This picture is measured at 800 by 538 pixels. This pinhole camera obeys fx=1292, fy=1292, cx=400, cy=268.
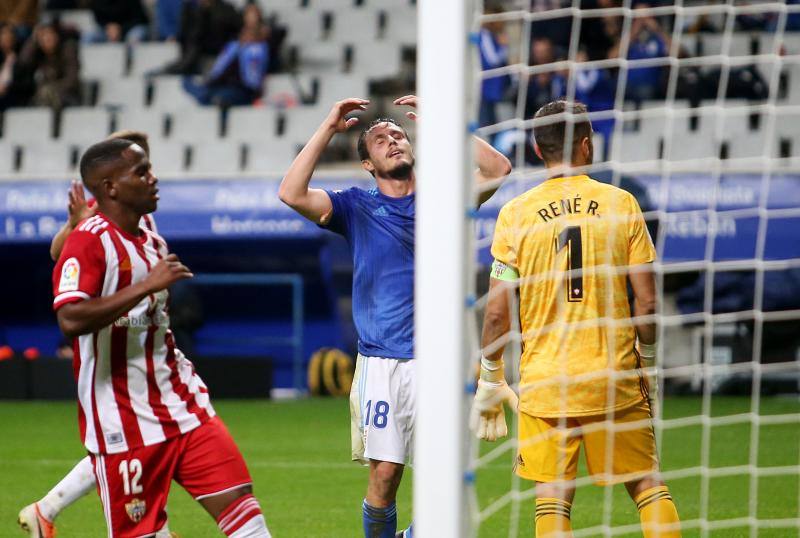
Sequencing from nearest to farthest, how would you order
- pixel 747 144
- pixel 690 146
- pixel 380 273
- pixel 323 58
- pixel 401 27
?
1. pixel 380 273
2. pixel 747 144
3. pixel 690 146
4. pixel 323 58
5. pixel 401 27

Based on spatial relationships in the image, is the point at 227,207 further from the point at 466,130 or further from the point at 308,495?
the point at 466,130

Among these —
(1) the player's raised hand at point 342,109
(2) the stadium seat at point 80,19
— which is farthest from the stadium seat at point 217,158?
(1) the player's raised hand at point 342,109

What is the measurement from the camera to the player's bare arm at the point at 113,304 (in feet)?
14.3

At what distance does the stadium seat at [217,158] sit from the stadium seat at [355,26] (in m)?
2.80

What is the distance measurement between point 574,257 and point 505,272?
0.29 m

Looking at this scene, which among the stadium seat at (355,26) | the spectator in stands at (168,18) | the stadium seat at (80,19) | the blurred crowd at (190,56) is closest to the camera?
the blurred crowd at (190,56)

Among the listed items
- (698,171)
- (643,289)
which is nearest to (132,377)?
(643,289)

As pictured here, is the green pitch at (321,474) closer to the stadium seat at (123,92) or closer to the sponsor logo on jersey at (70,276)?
the sponsor logo on jersey at (70,276)

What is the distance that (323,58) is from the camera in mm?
17906

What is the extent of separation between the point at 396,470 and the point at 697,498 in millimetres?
3254

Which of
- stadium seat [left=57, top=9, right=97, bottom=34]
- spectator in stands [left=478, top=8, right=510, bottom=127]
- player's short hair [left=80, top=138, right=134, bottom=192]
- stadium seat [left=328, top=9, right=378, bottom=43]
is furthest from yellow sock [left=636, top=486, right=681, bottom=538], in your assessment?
stadium seat [left=57, top=9, right=97, bottom=34]

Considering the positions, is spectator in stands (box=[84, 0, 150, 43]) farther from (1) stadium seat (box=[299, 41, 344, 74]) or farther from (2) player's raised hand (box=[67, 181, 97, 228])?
(2) player's raised hand (box=[67, 181, 97, 228])

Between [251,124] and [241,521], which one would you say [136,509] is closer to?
[241,521]

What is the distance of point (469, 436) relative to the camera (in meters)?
3.53
